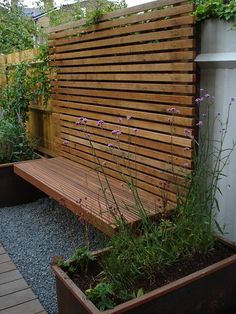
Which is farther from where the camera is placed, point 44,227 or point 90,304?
point 44,227

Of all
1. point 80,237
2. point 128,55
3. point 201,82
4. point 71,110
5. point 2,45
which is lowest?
point 80,237

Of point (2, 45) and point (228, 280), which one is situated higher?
point (2, 45)

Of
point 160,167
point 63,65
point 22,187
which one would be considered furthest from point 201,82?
point 22,187

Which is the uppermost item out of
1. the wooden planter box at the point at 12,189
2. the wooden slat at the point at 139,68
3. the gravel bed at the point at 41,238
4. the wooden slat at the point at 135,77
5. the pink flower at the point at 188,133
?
the wooden slat at the point at 139,68

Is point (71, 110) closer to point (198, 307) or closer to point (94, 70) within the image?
point (94, 70)

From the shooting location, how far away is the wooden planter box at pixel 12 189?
→ 422cm

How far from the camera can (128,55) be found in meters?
2.93

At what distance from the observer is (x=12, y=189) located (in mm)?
4281

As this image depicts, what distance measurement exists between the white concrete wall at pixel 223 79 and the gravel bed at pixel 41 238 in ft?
4.06

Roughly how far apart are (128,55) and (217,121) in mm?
994

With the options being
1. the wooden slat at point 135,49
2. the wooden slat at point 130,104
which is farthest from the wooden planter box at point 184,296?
the wooden slat at point 135,49

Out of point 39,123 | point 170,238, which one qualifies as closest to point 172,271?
point 170,238

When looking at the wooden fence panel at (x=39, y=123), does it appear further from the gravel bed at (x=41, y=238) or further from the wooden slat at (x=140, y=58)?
the wooden slat at (x=140, y=58)

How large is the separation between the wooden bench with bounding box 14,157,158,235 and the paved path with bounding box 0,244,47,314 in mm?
612
